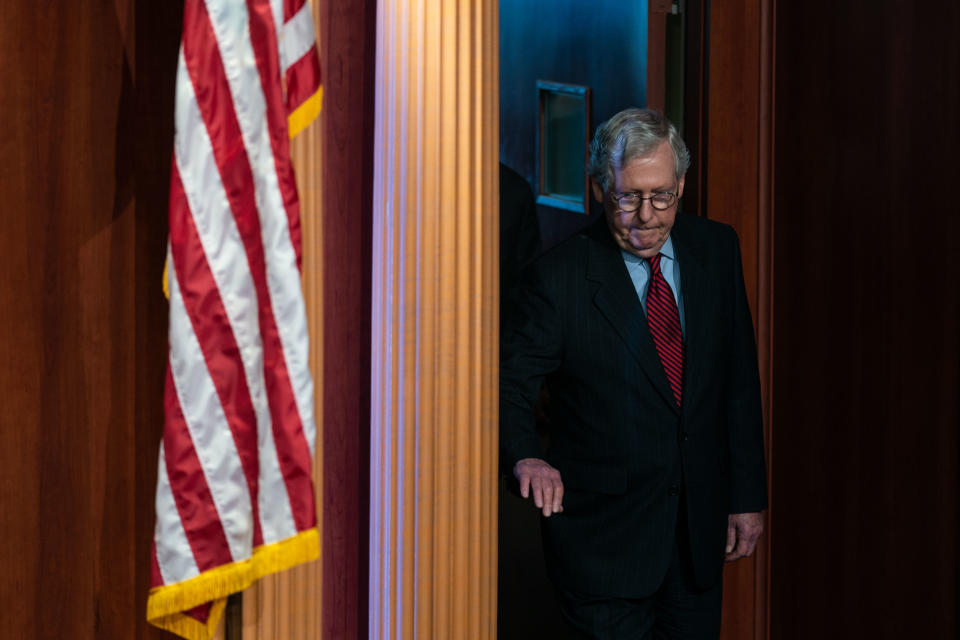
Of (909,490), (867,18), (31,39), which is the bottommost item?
(909,490)

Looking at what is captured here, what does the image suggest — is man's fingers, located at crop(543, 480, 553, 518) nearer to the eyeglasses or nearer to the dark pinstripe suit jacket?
the dark pinstripe suit jacket

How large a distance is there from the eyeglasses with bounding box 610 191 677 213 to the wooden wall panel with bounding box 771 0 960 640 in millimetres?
746

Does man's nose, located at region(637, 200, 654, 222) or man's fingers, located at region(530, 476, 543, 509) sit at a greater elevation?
man's nose, located at region(637, 200, 654, 222)

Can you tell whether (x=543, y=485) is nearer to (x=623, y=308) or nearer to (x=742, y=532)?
(x=623, y=308)

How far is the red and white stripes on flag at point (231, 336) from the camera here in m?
1.88

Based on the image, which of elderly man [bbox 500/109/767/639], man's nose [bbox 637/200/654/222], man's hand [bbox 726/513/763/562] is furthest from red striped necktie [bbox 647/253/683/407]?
man's hand [bbox 726/513/763/562]

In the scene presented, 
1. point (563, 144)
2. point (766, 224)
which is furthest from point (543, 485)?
point (563, 144)

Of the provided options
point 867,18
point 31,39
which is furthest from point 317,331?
point 867,18

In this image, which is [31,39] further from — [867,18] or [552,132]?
[552,132]

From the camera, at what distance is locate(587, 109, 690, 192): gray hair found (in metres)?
2.46

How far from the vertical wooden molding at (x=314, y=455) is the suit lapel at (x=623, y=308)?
0.70 metres

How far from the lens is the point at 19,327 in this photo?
2.06 meters

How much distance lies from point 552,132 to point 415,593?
9.32ft

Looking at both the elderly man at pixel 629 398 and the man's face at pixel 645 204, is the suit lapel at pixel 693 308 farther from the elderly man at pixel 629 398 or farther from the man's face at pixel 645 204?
the man's face at pixel 645 204
